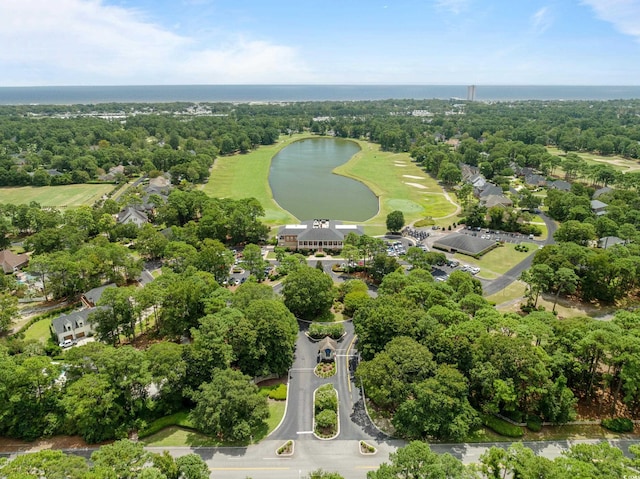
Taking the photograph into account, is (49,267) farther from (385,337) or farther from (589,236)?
(589,236)

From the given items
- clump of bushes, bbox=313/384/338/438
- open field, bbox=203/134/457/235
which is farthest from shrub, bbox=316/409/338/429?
open field, bbox=203/134/457/235

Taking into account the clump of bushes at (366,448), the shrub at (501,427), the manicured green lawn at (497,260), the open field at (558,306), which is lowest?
the clump of bushes at (366,448)

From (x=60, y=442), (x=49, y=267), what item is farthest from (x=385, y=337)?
(x=49, y=267)

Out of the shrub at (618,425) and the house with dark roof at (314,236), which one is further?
the house with dark roof at (314,236)

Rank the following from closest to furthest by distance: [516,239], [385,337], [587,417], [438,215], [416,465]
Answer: [416,465] → [587,417] → [385,337] → [516,239] → [438,215]

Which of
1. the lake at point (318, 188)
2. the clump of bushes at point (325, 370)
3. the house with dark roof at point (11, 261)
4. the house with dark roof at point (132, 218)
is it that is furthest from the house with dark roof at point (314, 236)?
the house with dark roof at point (11, 261)

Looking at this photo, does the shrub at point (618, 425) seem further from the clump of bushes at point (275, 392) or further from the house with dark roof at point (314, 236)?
the house with dark roof at point (314, 236)
